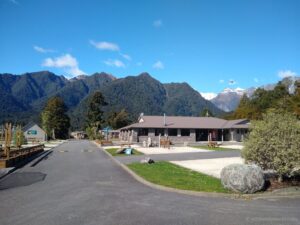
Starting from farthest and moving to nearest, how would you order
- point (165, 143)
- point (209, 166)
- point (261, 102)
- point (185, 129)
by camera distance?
point (261, 102)
point (185, 129)
point (165, 143)
point (209, 166)

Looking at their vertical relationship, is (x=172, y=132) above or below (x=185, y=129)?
below

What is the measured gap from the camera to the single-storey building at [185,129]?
186ft

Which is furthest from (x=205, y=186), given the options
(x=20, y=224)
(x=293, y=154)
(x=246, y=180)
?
(x=20, y=224)

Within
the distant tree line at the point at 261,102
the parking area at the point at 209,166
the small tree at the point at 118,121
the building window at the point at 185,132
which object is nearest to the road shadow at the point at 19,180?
the parking area at the point at 209,166

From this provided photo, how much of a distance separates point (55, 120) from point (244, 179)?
97.2 m

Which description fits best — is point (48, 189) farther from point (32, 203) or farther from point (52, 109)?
point (52, 109)

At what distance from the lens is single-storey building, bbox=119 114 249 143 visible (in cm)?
5675

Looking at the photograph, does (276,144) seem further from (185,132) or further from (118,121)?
(118,121)

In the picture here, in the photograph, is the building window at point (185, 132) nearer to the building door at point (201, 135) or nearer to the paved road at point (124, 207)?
the building door at point (201, 135)

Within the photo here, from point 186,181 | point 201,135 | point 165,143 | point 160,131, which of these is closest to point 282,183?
point 186,181

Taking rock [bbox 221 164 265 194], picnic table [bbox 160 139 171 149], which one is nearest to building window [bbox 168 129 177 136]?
picnic table [bbox 160 139 171 149]

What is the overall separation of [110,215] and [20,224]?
2016mm

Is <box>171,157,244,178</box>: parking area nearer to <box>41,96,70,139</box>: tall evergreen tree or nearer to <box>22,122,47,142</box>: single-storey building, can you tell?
<box>22,122,47,142</box>: single-storey building

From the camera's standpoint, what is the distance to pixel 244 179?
35.7ft
